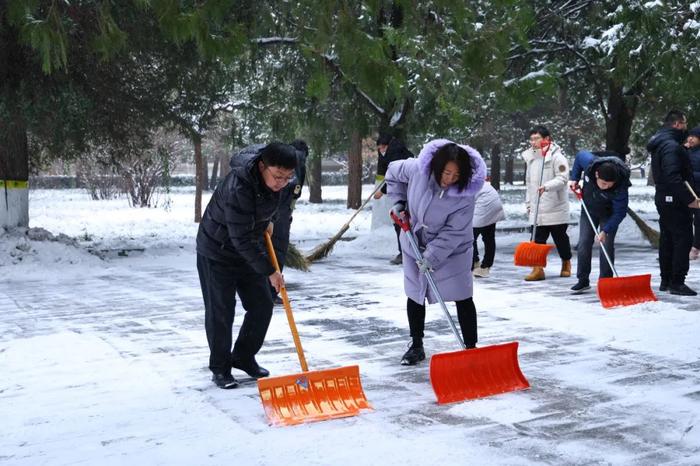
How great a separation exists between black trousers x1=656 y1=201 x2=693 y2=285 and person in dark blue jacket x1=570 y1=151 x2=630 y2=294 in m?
0.39

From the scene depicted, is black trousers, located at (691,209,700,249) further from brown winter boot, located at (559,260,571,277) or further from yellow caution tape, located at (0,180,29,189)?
yellow caution tape, located at (0,180,29,189)

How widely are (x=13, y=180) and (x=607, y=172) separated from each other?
8.12 meters

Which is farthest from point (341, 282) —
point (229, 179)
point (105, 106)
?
point (229, 179)

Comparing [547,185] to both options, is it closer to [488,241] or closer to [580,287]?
[488,241]

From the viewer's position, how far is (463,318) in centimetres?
583

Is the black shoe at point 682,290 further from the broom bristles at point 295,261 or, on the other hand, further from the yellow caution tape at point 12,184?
the yellow caution tape at point 12,184

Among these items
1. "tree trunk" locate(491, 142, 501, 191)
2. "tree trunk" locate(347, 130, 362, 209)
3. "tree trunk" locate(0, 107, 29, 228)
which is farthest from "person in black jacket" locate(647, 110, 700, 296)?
"tree trunk" locate(491, 142, 501, 191)

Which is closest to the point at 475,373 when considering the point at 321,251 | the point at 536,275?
the point at 536,275

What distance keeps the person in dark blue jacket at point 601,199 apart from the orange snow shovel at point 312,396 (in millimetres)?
4439

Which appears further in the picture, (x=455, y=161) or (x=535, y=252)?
(x=535, y=252)

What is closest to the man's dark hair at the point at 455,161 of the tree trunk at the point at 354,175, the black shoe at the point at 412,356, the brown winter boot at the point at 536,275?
the black shoe at the point at 412,356

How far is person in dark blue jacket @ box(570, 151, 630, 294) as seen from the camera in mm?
8557

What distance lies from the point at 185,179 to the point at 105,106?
137ft

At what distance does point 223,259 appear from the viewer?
522cm
